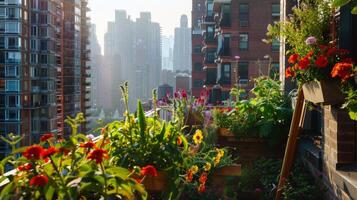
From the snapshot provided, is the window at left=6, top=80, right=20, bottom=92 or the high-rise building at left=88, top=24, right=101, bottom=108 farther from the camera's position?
the high-rise building at left=88, top=24, right=101, bottom=108

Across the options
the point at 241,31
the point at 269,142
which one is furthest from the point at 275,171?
the point at 241,31

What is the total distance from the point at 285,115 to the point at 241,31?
1457 inches

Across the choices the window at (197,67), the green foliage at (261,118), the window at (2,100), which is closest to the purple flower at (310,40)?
the green foliage at (261,118)

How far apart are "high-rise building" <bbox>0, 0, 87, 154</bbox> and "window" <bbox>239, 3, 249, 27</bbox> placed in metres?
32.0

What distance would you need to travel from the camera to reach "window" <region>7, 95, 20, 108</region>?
62.1 metres

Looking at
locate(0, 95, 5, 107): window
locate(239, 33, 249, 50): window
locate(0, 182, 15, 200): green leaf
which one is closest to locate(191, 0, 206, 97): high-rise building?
locate(239, 33, 249, 50): window

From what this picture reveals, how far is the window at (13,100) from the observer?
62.1 metres

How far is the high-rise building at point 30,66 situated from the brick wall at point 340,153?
2385 inches

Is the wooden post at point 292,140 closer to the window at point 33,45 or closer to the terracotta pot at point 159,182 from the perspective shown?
the terracotta pot at point 159,182

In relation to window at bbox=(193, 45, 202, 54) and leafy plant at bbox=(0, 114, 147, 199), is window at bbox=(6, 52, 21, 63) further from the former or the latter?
leafy plant at bbox=(0, 114, 147, 199)

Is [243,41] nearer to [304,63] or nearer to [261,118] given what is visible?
[261,118]

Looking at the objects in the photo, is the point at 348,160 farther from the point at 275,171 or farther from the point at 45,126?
the point at 45,126

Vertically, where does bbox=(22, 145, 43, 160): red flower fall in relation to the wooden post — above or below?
above

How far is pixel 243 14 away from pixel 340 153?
38.7 m
